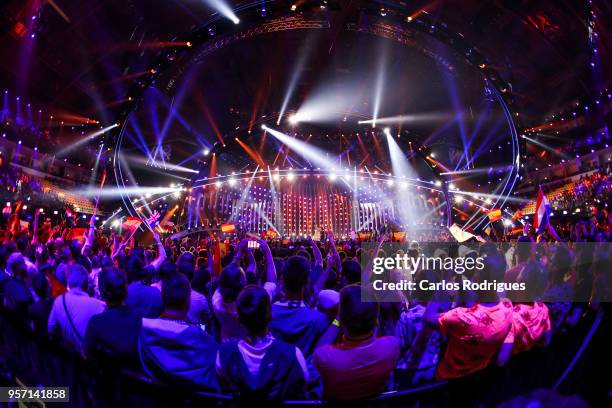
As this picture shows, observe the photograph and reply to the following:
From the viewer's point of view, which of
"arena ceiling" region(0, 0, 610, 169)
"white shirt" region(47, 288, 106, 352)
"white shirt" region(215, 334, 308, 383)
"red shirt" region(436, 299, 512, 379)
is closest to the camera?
"white shirt" region(215, 334, 308, 383)

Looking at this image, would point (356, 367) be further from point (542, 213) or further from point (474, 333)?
point (542, 213)

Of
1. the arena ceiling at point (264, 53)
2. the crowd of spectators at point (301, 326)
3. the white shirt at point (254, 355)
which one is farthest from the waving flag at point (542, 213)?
the arena ceiling at point (264, 53)

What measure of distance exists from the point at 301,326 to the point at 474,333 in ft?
3.30

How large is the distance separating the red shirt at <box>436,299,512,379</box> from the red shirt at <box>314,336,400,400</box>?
23.2 inches

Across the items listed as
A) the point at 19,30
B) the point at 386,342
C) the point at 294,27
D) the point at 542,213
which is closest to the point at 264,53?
the point at 294,27

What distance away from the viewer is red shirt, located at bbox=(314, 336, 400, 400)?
6.28ft

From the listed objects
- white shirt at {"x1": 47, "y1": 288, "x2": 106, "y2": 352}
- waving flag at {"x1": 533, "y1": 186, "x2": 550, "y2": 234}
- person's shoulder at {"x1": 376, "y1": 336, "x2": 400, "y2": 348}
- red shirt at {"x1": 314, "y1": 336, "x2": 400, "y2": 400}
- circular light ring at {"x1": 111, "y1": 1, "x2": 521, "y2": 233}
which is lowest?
red shirt at {"x1": 314, "y1": 336, "x2": 400, "y2": 400}

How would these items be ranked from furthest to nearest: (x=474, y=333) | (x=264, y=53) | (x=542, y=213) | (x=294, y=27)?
(x=264, y=53)
(x=294, y=27)
(x=542, y=213)
(x=474, y=333)

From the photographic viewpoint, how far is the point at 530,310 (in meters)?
2.64

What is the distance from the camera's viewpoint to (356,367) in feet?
6.26

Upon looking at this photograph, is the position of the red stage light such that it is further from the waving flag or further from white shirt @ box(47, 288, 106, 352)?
the waving flag

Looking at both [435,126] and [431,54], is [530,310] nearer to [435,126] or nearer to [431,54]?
[431,54]

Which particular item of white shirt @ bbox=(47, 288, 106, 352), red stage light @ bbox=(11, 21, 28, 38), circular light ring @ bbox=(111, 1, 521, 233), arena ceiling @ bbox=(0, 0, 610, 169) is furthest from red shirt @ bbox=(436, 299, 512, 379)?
red stage light @ bbox=(11, 21, 28, 38)

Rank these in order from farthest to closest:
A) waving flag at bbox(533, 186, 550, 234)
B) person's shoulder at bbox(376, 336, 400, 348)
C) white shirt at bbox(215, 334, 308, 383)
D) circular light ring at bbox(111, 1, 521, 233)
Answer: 1. circular light ring at bbox(111, 1, 521, 233)
2. waving flag at bbox(533, 186, 550, 234)
3. person's shoulder at bbox(376, 336, 400, 348)
4. white shirt at bbox(215, 334, 308, 383)
